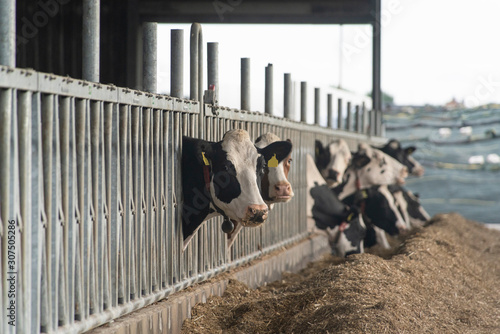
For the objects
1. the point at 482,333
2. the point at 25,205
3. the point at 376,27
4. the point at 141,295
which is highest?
the point at 376,27

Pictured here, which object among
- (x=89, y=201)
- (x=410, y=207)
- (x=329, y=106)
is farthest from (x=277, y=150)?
(x=410, y=207)

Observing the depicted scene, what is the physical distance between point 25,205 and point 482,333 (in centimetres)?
366

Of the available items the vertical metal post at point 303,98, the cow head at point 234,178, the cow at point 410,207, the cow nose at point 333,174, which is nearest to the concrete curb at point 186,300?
the cow head at point 234,178

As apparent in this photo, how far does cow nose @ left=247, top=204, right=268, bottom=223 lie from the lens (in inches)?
215

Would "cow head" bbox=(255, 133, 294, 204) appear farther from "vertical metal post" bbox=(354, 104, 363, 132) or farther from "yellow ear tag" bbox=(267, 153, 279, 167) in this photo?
"vertical metal post" bbox=(354, 104, 363, 132)

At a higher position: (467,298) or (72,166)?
(72,166)

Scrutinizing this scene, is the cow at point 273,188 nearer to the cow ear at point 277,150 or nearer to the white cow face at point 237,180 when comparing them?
the cow ear at point 277,150

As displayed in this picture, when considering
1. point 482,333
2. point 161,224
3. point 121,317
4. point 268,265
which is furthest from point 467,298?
point 121,317

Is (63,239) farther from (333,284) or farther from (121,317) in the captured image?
(333,284)

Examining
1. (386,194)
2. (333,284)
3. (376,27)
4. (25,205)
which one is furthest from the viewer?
(376,27)

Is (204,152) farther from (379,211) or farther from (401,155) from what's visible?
(401,155)

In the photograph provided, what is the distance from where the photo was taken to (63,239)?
391 cm

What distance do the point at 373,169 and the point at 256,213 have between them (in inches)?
325

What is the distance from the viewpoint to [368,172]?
43.8ft
